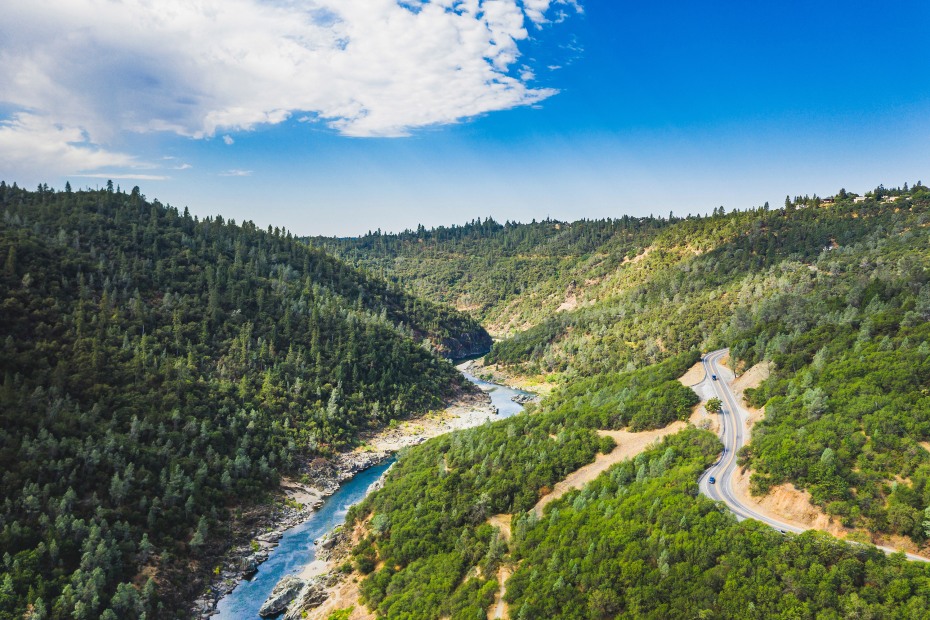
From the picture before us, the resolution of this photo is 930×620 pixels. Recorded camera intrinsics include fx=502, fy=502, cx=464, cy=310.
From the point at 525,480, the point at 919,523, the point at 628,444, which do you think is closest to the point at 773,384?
the point at 628,444

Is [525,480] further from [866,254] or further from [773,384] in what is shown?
[866,254]

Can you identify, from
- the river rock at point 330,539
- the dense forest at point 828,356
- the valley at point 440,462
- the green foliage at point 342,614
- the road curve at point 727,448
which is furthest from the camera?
the river rock at point 330,539

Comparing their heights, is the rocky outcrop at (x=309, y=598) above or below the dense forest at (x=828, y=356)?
below

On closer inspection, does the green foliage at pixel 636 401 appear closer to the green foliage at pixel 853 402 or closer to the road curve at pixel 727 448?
the road curve at pixel 727 448

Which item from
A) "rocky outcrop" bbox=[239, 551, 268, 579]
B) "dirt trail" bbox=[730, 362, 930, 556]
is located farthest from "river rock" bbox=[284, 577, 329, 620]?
"dirt trail" bbox=[730, 362, 930, 556]

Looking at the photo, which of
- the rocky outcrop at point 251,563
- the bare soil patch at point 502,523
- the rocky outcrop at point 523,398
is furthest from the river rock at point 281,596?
the rocky outcrop at point 523,398
